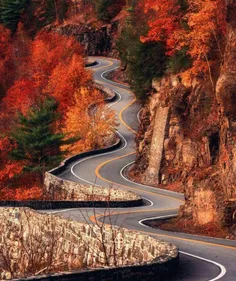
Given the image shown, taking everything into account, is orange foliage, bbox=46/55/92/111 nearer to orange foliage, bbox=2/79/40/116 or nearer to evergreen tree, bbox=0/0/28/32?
orange foliage, bbox=2/79/40/116

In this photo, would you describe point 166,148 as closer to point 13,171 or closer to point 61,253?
point 13,171

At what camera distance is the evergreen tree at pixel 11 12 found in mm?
125562

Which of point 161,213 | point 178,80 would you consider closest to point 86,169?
point 178,80

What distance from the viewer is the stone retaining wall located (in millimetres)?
19219

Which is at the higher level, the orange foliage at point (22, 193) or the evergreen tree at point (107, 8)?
the evergreen tree at point (107, 8)

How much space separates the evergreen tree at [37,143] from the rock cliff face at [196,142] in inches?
286

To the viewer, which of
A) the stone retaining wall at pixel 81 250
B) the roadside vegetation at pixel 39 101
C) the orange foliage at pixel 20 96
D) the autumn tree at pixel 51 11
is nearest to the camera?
the stone retaining wall at pixel 81 250

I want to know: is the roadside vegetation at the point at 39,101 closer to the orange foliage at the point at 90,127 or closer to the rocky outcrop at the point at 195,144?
the orange foliage at the point at 90,127

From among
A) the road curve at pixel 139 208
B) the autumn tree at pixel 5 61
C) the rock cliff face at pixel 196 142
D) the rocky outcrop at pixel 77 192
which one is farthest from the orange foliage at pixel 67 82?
the rocky outcrop at pixel 77 192

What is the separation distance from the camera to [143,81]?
63469 millimetres

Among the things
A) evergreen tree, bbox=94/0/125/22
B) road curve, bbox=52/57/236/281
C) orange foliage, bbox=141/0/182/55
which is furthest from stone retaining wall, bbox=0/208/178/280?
evergreen tree, bbox=94/0/125/22

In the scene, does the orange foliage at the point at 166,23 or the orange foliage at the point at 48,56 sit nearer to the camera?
the orange foliage at the point at 166,23

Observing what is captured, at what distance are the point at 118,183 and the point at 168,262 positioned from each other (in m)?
32.8

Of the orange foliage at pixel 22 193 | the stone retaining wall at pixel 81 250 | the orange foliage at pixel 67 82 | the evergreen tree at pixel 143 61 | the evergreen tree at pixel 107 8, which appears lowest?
the orange foliage at pixel 22 193
